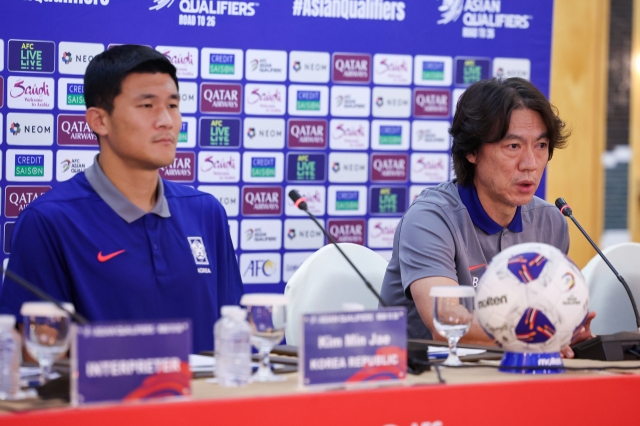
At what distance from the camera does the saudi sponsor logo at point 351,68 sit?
11.6ft

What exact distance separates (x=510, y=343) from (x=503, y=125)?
1.01 meters

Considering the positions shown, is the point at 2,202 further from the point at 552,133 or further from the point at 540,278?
the point at 540,278

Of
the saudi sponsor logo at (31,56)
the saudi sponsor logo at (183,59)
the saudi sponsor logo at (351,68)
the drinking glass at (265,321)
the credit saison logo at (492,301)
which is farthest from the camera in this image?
the saudi sponsor logo at (351,68)

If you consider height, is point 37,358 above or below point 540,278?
below

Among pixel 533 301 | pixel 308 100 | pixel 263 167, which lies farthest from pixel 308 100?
pixel 533 301

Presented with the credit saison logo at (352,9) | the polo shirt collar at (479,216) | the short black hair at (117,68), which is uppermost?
the credit saison logo at (352,9)

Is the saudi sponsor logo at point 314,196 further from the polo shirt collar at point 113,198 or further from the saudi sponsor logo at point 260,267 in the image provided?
the polo shirt collar at point 113,198

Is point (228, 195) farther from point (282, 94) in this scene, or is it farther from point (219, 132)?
point (282, 94)

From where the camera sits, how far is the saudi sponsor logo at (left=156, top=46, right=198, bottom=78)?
3.31m

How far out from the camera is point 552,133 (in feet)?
8.32

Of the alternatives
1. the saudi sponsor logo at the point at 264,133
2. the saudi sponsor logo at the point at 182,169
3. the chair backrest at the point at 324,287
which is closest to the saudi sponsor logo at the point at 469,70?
the saudi sponsor logo at the point at 264,133

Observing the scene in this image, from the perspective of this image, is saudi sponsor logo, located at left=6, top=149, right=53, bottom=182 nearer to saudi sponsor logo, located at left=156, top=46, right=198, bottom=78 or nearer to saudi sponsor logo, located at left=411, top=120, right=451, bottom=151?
saudi sponsor logo, located at left=156, top=46, right=198, bottom=78

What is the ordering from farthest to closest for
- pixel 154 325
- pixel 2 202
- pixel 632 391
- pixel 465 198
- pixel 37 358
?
pixel 2 202 → pixel 465 198 → pixel 632 391 → pixel 37 358 → pixel 154 325

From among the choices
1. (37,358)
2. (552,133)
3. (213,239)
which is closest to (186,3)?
(213,239)
